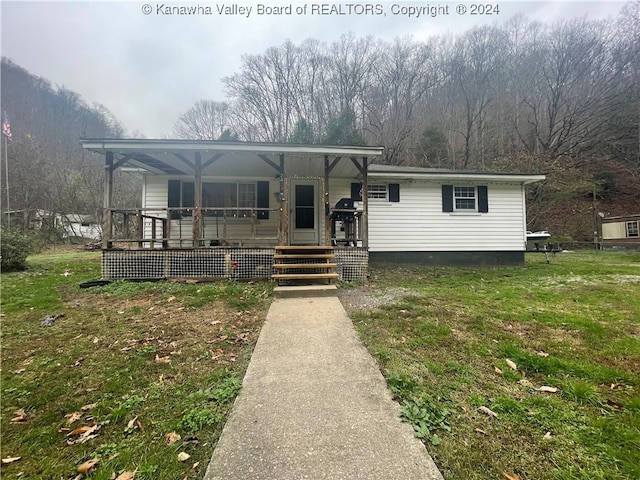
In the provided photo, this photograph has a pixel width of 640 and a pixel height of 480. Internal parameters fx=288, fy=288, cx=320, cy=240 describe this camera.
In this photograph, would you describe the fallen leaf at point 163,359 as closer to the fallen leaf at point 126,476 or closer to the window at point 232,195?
the fallen leaf at point 126,476

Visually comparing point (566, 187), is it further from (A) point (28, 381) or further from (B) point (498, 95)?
(A) point (28, 381)

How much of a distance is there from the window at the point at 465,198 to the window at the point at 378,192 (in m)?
2.51

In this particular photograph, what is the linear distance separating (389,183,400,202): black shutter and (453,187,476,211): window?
2.06 m

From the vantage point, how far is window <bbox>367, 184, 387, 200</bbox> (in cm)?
966

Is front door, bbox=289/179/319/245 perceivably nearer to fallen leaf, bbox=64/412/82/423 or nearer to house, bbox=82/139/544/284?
house, bbox=82/139/544/284

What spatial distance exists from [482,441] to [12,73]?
1604 inches

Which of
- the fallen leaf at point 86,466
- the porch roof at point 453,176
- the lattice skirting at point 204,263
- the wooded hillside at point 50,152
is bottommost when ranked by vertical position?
the fallen leaf at point 86,466

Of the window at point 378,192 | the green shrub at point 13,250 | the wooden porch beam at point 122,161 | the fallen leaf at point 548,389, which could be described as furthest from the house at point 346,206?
the fallen leaf at point 548,389

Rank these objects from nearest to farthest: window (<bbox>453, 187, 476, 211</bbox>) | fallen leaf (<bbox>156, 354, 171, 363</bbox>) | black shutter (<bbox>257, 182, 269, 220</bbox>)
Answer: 1. fallen leaf (<bbox>156, 354, 171, 363</bbox>)
2. black shutter (<bbox>257, 182, 269, 220</bbox>)
3. window (<bbox>453, 187, 476, 211</bbox>)

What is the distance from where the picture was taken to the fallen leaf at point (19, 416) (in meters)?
2.10

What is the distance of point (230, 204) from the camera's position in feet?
31.5

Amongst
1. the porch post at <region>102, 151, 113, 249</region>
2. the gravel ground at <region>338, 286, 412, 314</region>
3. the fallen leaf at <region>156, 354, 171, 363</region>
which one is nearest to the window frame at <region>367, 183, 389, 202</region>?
the gravel ground at <region>338, 286, 412, 314</region>

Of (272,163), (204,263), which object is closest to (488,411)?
(204,263)

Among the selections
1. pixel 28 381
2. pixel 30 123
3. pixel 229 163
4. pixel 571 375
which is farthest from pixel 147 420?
pixel 30 123
